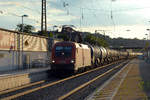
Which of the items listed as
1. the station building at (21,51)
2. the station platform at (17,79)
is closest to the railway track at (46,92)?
the station platform at (17,79)

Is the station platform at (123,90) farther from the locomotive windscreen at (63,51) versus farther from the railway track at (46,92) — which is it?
the locomotive windscreen at (63,51)

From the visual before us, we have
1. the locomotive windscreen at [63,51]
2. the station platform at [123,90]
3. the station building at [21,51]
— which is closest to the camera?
the station platform at [123,90]

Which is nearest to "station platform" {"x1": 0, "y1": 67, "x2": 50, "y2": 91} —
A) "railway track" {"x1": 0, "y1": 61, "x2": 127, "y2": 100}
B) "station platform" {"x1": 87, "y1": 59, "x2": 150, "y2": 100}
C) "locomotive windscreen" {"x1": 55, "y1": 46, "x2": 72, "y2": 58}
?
"railway track" {"x1": 0, "y1": 61, "x2": 127, "y2": 100}

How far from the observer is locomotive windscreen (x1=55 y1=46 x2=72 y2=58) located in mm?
22316

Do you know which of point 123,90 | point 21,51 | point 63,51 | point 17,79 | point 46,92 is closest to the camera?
point 123,90

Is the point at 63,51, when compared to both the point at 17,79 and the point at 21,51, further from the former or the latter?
the point at 21,51

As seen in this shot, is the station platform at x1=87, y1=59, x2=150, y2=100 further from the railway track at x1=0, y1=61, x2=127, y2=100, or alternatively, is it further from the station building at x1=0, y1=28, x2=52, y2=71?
the station building at x1=0, y1=28, x2=52, y2=71

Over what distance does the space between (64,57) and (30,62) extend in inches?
376

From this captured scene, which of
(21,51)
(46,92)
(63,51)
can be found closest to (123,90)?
(46,92)

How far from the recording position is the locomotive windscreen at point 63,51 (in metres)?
22.3

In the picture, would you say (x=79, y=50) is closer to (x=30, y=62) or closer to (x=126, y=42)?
(x=30, y=62)

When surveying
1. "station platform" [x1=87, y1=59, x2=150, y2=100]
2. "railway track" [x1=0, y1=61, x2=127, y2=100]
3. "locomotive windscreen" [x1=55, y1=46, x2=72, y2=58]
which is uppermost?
"locomotive windscreen" [x1=55, y1=46, x2=72, y2=58]

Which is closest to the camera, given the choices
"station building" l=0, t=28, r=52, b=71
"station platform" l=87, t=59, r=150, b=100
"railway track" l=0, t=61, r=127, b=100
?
"station platform" l=87, t=59, r=150, b=100

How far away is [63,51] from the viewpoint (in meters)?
22.5
